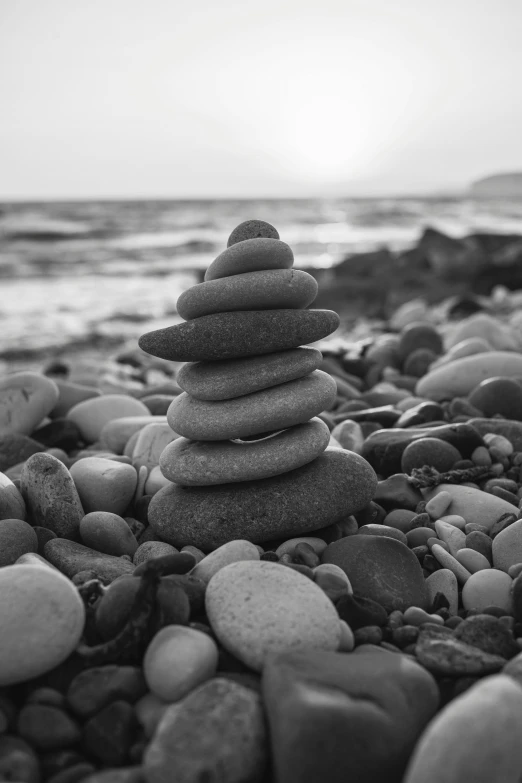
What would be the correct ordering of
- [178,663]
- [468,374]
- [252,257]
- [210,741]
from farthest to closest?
[468,374], [252,257], [178,663], [210,741]

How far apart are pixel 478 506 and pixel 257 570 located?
1.31 metres

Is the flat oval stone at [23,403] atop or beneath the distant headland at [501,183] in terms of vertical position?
beneath

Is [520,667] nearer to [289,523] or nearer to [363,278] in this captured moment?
[289,523]

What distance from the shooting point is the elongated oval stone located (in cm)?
290

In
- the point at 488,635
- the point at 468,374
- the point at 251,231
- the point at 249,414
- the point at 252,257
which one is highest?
the point at 251,231

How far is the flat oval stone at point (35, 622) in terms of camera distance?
1.96 meters

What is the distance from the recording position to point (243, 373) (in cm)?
295

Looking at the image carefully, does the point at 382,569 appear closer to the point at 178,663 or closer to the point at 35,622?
the point at 178,663

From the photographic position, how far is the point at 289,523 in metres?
2.83

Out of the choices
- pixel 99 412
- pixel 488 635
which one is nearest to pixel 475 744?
pixel 488 635

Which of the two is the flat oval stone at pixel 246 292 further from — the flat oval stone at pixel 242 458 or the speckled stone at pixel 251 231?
the flat oval stone at pixel 242 458

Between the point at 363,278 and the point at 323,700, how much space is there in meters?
13.7

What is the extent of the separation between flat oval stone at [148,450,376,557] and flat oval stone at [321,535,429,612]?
0.20 m

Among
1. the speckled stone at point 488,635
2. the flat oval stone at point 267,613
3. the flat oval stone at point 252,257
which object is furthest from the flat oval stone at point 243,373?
the speckled stone at point 488,635
